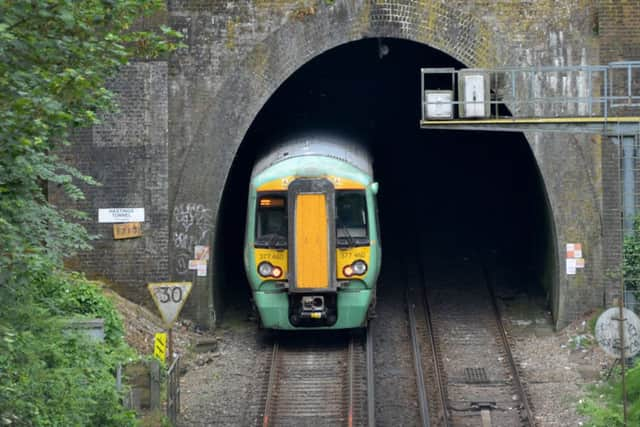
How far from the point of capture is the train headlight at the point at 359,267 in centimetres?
1859

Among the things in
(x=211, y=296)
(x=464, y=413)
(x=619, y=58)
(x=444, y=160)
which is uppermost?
(x=619, y=58)

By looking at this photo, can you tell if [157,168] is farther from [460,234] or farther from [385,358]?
[460,234]

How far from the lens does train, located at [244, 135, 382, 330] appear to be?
18.2 m

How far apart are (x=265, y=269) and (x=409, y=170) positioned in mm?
13328

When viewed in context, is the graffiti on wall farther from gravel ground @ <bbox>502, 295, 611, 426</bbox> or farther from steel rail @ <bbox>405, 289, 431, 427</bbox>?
gravel ground @ <bbox>502, 295, 611, 426</bbox>

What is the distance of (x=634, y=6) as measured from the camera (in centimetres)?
1997

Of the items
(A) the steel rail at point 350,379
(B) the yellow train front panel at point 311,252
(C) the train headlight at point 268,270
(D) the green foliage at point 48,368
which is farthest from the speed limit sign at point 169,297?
(C) the train headlight at point 268,270

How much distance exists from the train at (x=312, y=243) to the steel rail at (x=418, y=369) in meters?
1.09

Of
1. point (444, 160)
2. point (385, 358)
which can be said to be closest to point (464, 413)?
point (385, 358)

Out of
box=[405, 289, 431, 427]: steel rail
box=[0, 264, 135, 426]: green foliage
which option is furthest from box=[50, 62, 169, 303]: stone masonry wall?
box=[405, 289, 431, 427]: steel rail

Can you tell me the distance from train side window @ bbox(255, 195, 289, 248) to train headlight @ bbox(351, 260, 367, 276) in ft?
4.21

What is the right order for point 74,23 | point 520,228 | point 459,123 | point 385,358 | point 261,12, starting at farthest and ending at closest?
point 520,228, point 261,12, point 385,358, point 459,123, point 74,23

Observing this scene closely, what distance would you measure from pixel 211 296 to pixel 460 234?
8.66m

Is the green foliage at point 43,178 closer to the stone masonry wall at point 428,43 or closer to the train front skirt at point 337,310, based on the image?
the train front skirt at point 337,310
